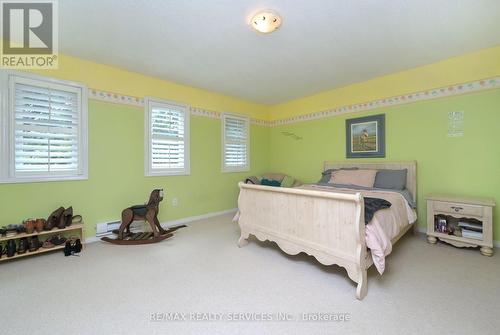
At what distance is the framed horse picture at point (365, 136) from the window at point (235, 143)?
6.76 feet

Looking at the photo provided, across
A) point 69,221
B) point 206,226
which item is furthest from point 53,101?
point 206,226

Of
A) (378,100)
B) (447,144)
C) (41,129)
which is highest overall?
(378,100)

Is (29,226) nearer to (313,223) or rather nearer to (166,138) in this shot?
(166,138)

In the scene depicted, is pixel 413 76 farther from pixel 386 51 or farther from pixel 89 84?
pixel 89 84

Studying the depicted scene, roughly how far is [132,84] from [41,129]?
4.15 feet

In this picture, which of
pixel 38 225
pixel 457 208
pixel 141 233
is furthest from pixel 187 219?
pixel 457 208

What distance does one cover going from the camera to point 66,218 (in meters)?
2.57

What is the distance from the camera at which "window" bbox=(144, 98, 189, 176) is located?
3402 millimetres

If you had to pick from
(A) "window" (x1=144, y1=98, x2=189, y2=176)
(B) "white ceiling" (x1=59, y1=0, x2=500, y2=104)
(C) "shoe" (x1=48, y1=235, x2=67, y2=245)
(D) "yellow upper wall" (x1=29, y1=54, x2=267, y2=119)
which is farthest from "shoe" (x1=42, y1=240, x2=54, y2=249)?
(B) "white ceiling" (x1=59, y1=0, x2=500, y2=104)

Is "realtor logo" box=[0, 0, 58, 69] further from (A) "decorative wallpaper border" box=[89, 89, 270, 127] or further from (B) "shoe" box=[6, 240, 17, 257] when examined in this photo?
(B) "shoe" box=[6, 240, 17, 257]

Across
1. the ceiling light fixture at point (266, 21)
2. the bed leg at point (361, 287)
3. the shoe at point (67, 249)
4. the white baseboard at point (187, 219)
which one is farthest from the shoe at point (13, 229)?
the bed leg at point (361, 287)

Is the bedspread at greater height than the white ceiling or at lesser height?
lesser

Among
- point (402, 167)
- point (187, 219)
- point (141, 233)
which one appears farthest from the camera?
point (187, 219)

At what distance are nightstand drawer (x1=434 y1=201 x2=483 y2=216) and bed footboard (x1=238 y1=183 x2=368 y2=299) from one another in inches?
65.7
